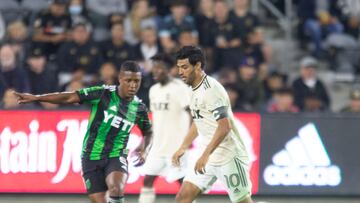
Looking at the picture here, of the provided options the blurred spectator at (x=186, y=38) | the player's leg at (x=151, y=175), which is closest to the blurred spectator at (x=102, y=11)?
the blurred spectator at (x=186, y=38)

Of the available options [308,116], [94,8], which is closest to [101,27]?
[94,8]

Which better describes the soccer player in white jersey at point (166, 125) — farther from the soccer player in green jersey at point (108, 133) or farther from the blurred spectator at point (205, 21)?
the blurred spectator at point (205, 21)

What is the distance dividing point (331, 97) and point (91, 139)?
8065 mm

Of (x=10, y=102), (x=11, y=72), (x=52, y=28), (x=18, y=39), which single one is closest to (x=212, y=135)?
(x=10, y=102)

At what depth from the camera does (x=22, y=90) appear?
50.9 ft

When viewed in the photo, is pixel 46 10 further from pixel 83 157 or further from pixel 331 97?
pixel 83 157

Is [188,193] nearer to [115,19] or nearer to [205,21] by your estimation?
[115,19]

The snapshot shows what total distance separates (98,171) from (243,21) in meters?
7.40

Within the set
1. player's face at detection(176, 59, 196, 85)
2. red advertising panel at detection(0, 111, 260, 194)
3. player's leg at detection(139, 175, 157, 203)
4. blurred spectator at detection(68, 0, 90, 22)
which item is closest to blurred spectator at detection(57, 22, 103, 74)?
blurred spectator at detection(68, 0, 90, 22)

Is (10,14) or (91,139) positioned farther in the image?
(10,14)

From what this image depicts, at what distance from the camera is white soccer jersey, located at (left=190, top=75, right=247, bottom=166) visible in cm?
1020

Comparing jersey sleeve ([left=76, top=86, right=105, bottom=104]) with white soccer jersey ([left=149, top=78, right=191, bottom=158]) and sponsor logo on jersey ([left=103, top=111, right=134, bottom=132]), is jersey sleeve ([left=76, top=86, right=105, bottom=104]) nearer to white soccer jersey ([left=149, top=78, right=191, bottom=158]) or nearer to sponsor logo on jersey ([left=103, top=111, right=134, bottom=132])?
sponsor logo on jersey ([left=103, top=111, right=134, bottom=132])

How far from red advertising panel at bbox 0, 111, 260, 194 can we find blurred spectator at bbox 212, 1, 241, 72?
296 cm

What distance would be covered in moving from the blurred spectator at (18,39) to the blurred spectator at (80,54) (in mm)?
551
